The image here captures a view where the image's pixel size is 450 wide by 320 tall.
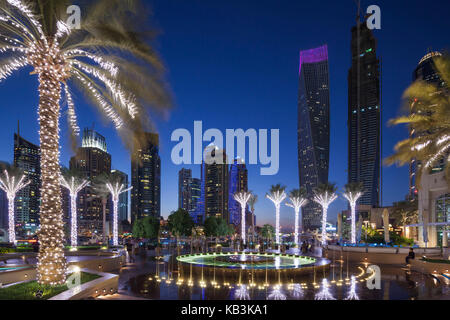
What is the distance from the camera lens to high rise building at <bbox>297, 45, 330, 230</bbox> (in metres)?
164

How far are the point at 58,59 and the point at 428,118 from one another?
Answer: 15.6m

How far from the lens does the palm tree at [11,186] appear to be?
26.9 m

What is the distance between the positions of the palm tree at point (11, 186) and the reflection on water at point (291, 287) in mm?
17782

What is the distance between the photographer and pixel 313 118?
556ft

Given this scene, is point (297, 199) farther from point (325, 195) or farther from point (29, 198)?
point (29, 198)

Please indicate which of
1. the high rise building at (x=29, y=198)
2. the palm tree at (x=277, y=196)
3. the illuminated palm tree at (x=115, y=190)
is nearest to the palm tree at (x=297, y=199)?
the palm tree at (x=277, y=196)

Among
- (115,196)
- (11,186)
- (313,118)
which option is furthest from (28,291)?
(313,118)

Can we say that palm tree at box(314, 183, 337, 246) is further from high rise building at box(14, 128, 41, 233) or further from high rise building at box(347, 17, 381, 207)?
high rise building at box(347, 17, 381, 207)

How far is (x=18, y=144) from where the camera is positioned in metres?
84.6

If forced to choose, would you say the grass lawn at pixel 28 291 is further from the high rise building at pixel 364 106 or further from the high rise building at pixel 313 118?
the high rise building at pixel 313 118

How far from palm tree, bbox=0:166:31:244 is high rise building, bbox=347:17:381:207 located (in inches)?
5702

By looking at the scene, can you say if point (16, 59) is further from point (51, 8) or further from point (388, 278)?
point (388, 278)

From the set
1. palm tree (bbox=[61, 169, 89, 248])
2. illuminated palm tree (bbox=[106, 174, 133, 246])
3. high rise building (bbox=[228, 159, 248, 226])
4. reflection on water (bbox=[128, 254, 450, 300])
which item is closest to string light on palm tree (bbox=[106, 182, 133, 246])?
illuminated palm tree (bbox=[106, 174, 133, 246])

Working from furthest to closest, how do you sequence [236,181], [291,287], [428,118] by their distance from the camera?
[236,181] → [428,118] → [291,287]
